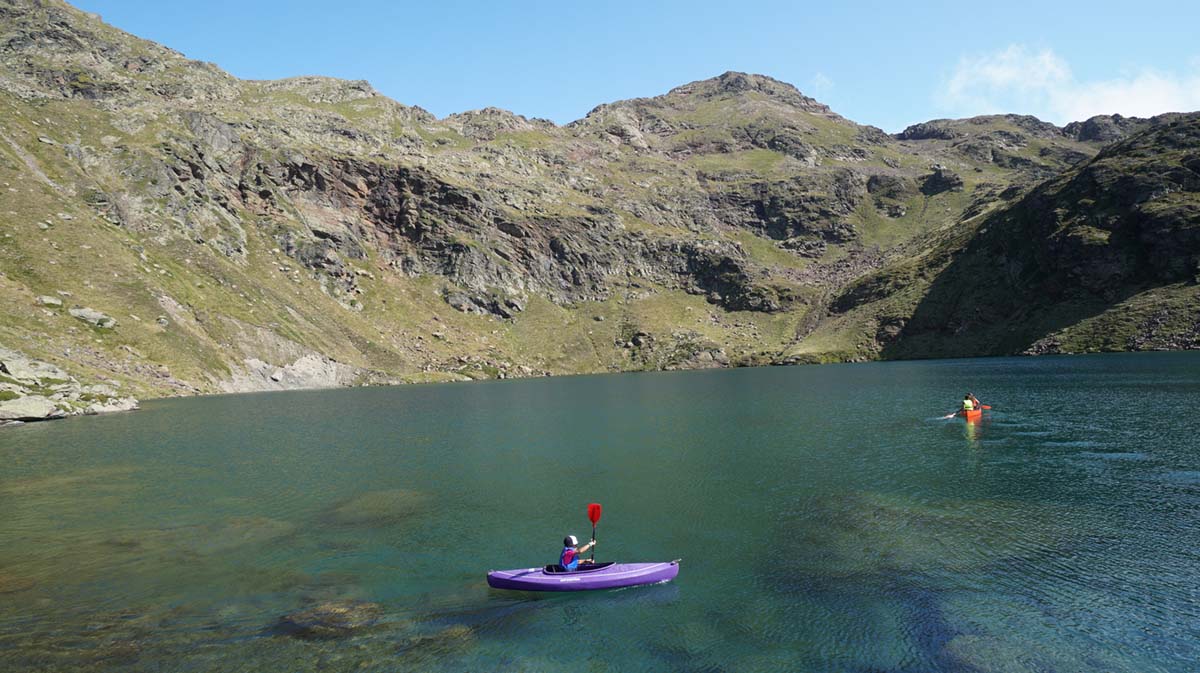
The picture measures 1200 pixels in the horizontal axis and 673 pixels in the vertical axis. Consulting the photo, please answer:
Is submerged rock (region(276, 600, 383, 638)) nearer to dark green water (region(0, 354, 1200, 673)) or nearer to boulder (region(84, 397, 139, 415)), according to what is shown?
dark green water (region(0, 354, 1200, 673))

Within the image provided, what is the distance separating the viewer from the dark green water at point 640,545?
18.7 meters

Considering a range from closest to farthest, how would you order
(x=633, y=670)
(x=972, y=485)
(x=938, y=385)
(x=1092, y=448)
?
(x=633, y=670) → (x=972, y=485) → (x=1092, y=448) → (x=938, y=385)

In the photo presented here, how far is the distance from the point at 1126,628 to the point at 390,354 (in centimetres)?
17287

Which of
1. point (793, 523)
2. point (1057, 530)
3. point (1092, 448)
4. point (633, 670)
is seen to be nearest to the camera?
Answer: point (633, 670)

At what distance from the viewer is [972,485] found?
3750 cm

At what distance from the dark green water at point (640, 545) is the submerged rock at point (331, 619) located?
0.52 metres

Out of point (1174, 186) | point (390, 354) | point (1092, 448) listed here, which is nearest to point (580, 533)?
point (1092, 448)

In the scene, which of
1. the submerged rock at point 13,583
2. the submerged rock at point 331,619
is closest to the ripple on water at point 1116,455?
the submerged rock at point 331,619

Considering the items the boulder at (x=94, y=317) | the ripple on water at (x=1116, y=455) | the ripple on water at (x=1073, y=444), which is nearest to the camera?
the ripple on water at (x=1116, y=455)

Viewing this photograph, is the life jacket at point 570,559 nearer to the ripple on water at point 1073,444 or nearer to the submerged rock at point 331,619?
the submerged rock at point 331,619

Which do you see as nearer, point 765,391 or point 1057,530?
point 1057,530

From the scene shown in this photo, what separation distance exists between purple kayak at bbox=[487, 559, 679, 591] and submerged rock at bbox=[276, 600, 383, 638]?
4.85m

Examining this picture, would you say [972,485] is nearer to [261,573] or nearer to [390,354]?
[261,573]

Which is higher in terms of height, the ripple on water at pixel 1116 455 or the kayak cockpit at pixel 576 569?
the kayak cockpit at pixel 576 569
